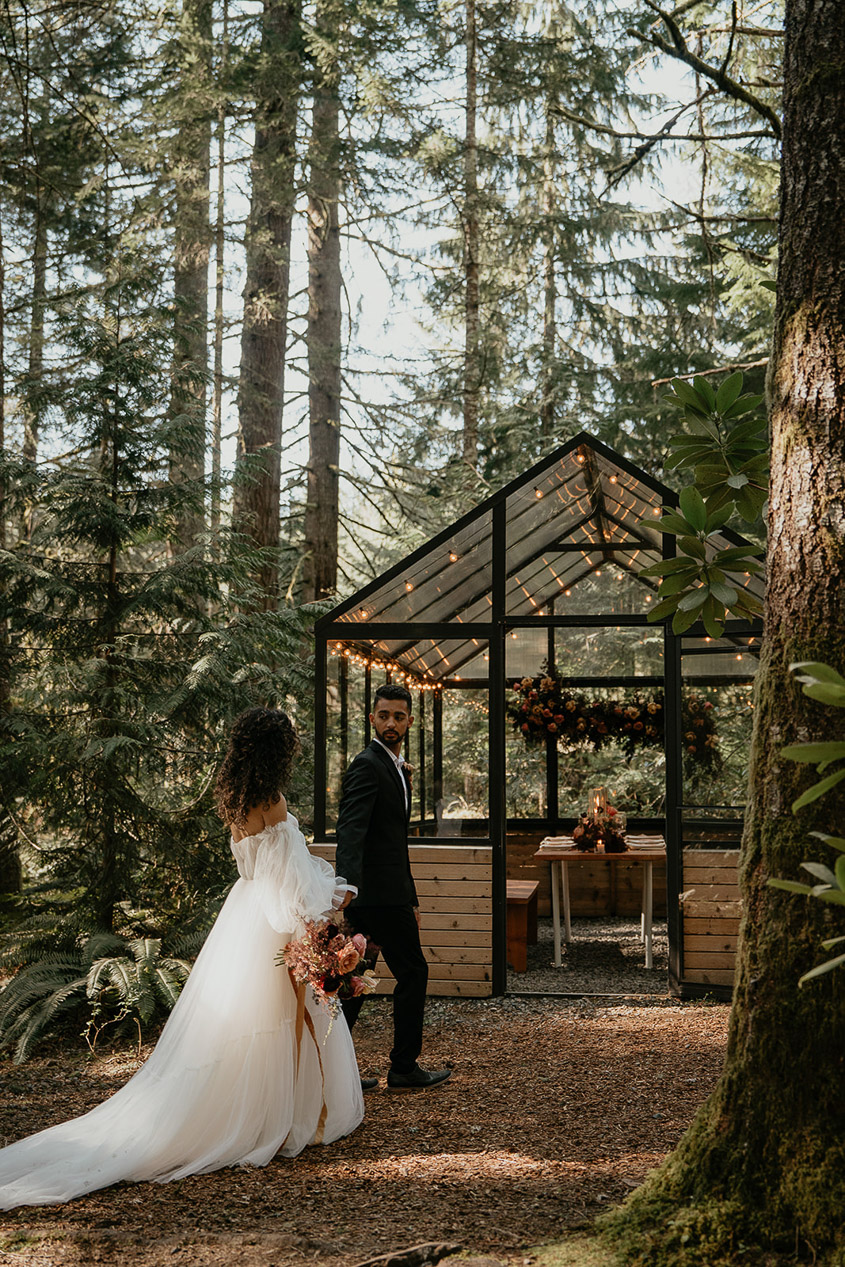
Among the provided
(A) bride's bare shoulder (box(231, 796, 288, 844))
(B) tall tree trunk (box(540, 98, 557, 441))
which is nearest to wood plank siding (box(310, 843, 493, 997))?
(A) bride's bare shoulder (box(231, 796, 288, 844))

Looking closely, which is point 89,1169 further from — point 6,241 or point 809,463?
point 6,241

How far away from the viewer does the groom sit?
4.86 m

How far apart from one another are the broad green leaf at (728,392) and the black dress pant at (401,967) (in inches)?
105

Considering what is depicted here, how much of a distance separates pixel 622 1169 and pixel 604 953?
563 cm

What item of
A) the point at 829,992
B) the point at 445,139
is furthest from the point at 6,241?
the point at 829,992

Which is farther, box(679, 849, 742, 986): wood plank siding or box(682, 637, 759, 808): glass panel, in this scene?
box(682, 637, 759, 808): glass panel

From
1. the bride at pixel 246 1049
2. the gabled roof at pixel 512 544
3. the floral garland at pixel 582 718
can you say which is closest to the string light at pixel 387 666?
the gabled roof at pixel 512 544

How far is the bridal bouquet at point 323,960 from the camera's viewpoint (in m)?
3.95

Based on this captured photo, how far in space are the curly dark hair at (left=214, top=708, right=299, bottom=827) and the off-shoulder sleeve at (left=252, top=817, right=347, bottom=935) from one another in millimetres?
144

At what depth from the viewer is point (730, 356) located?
570 inches

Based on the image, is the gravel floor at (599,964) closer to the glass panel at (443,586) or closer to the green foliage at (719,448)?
the glass panel at (443,586)

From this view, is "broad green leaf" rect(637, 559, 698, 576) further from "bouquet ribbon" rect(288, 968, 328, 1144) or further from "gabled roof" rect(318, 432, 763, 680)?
"gabled roof" rect(318, 432, 763, 680)

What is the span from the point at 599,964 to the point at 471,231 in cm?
855

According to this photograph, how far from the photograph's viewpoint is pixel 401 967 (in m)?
4.88
